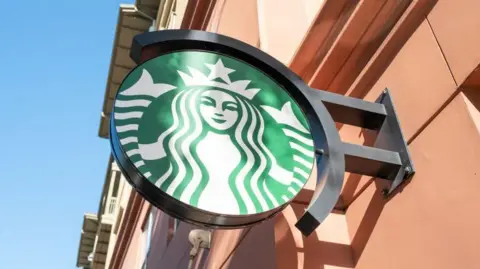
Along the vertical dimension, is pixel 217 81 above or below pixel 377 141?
above

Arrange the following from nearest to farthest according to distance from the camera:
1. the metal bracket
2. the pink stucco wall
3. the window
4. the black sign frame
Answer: the pink stucco wall < the black sign frame < the metal bracket < the window

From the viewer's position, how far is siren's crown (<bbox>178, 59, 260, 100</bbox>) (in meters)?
2.74

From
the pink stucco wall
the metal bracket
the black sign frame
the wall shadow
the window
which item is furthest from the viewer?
the window

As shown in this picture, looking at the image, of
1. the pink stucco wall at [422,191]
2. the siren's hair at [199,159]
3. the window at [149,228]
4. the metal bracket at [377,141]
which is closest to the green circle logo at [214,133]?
the siren's hair at [199,159]

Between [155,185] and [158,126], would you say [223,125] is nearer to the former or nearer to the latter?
[158,126]

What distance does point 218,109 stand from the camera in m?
2.65

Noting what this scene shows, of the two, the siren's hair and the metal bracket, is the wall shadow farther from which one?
the siren's hair

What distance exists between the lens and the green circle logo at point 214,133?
226 centimetres

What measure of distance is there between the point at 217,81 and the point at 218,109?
217 mm

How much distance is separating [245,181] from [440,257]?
91cm

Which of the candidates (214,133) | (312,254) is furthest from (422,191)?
(214,133)

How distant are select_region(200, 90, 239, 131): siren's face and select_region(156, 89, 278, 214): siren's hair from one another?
0.03 metres

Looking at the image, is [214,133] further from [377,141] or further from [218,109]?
[377,141]

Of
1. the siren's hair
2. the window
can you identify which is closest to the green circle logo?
the siren's hair
